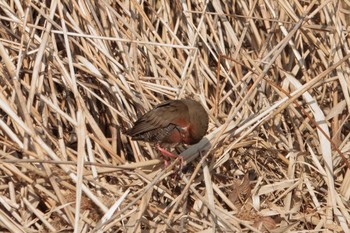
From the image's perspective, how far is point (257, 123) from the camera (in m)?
4.37

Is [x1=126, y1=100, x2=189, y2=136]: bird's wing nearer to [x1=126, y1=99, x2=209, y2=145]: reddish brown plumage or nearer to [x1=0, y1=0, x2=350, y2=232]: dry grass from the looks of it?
[x1=126, y1=99, x2=209, y2=145]: reddish brown plumage

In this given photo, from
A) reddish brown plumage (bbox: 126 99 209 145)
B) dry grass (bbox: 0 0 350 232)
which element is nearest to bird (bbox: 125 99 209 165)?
reddish brown plumage (bbox: 126 99 209 145)

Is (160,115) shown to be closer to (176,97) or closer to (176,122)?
(176,122)

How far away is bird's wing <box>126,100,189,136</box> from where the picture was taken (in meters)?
4.28

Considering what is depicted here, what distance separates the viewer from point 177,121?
14.2ft

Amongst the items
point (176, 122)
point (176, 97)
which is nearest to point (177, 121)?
point (176, 122)

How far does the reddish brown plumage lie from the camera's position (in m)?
4.25

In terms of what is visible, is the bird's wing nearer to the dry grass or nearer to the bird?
the bird

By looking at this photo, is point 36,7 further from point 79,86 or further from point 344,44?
point 344,44

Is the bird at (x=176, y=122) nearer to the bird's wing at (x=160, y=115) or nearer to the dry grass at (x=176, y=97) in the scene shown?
the bird's wing at (x=160, y=115)

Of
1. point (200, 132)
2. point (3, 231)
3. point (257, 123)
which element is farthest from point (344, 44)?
point (3, 231)

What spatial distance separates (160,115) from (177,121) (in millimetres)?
93

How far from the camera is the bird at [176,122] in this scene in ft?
13.9

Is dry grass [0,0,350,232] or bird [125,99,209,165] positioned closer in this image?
dry grass [0,0,350,232]
